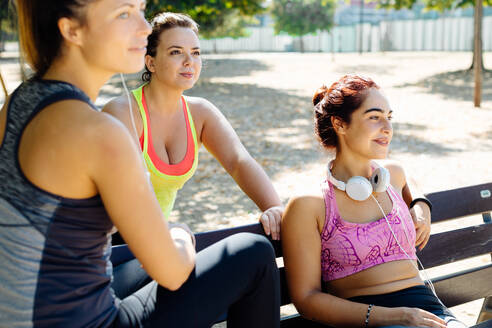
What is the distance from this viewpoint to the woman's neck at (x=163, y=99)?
2709mm

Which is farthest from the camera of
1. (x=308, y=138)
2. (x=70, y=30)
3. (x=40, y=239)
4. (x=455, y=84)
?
(x=455, y=84)

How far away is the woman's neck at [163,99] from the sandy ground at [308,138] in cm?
76

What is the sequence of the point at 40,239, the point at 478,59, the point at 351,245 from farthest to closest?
the point at 478,59
the point at 351,245
the point at 40,239

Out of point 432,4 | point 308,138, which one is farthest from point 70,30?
point 432,4

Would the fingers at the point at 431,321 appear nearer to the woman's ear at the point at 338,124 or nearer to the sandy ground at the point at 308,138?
the sandy ground at the point at 308,138

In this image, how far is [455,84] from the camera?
16.5 m

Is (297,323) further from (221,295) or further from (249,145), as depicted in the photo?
(249,145)

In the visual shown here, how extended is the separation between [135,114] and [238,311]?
121 cm

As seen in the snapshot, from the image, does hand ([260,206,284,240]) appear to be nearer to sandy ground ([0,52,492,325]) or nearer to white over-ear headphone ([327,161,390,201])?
sandy ground ([0,52,492,325])

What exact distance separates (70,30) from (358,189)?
1338mm

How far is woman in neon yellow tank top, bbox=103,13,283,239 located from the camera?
8.38 feet

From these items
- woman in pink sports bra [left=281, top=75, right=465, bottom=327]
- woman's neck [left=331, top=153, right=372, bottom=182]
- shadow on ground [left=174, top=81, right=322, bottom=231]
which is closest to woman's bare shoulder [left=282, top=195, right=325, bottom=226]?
woman in pink sports bra [left=281, top=75, right=465, bottom=327]

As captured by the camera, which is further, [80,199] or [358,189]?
[358,189]

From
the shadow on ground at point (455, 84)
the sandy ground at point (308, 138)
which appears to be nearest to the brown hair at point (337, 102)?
the sandy ground at point (308, 138)
